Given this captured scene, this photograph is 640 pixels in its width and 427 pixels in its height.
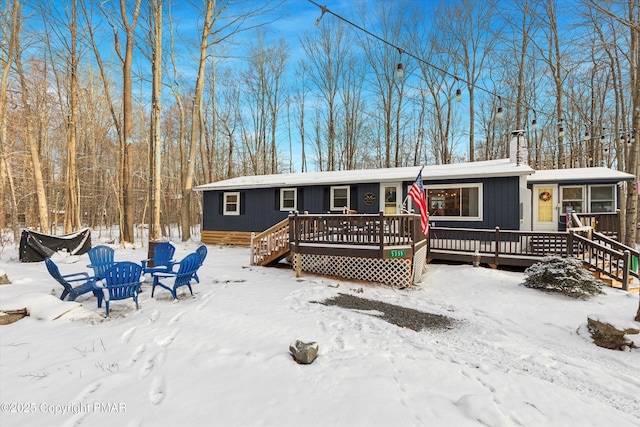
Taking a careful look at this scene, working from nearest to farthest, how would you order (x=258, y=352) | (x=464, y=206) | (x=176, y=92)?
1. (x=258, y=352)
2. (x=464, y=206)
3. (x=176, y=92)

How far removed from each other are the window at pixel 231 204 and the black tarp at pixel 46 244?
5629mm

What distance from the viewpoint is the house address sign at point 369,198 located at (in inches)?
477

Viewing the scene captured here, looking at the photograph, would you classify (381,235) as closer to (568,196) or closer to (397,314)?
(397,314)

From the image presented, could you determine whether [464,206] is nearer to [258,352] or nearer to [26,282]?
[258,352]

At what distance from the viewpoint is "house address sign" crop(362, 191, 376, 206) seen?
1211 centimetres

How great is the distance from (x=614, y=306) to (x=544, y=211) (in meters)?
6.94

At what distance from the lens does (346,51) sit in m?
24.0

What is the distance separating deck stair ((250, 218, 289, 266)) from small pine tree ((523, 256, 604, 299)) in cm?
631

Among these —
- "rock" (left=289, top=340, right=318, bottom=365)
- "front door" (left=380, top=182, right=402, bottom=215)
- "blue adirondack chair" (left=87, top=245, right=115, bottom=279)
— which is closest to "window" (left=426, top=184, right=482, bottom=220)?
"front door" (left=380, top=182, right=402, bottom=215)

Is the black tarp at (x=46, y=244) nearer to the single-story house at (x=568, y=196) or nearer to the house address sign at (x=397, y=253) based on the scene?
the house address sign at (x=397, y=253)

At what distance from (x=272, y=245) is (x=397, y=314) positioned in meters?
4.91

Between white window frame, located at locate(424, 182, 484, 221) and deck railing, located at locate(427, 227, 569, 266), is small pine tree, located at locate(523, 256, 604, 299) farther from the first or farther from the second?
white window frame, located at locate(424, 182, 484, 221)

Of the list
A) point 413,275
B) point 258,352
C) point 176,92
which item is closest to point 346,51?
point 176,92

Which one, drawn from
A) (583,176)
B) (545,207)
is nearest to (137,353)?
(545,207)
